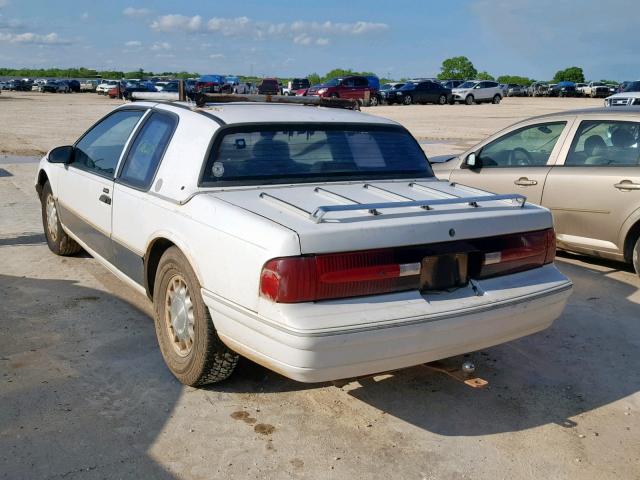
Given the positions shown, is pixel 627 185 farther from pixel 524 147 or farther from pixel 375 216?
pixel 375 216

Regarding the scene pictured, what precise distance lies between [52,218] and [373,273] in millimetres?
4188

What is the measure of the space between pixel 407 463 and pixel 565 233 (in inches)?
162

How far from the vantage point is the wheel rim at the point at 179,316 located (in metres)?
3.80

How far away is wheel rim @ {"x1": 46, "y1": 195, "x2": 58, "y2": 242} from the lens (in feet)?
20.5

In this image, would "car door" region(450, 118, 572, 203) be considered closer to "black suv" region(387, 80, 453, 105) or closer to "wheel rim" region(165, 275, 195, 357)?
"wheel rim" region(165, 275, 195, 357)

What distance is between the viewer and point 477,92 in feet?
150

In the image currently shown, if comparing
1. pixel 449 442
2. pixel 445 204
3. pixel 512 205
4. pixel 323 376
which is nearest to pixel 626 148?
pixel 512 205

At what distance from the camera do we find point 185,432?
3408mm

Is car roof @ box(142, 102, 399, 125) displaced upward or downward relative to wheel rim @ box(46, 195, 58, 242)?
upward

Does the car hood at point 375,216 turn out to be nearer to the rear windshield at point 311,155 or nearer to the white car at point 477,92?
the rear windshield at point 311,155

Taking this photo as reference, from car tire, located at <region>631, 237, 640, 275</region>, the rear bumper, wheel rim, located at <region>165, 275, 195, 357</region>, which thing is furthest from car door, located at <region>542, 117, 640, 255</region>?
wheel rim, located at <region>165, 275, 195, 357</region>

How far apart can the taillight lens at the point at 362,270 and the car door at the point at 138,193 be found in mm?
1313

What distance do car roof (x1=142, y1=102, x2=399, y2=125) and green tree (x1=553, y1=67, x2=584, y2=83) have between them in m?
105

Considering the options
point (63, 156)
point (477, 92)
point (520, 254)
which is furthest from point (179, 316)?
point (477, 92)
